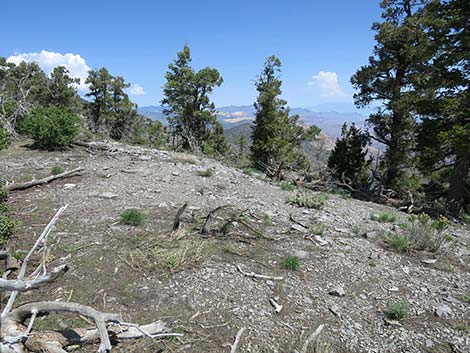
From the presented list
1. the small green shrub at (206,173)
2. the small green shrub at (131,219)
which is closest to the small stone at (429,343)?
the small green shrub at (131,219)

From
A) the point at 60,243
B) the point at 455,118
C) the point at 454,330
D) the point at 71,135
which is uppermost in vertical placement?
the point at 455,118

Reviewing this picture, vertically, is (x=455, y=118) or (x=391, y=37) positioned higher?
(x=391, y=37)

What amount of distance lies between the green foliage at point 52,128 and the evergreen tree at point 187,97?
12392 millimetres

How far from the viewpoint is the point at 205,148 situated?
2248 centimetres

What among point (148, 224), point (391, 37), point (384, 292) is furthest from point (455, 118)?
point (148, 224)

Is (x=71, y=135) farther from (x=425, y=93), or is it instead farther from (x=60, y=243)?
(x=425, y=93)

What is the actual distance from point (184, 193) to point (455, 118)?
995cm

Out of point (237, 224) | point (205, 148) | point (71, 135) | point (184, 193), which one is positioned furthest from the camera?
point (205, 148)

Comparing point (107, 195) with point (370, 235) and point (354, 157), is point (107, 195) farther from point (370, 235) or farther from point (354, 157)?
point (354, 157)

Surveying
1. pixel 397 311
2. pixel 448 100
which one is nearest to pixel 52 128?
pixel 397 311

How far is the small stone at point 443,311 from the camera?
3.98 m

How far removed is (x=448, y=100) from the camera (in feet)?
34.0

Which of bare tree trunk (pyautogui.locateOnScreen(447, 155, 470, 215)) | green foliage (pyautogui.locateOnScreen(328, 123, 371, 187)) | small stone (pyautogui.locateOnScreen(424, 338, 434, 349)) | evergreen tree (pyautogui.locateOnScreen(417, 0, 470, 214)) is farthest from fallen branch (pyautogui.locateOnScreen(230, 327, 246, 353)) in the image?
green foliage (pyautogui.locateOnScreen(328, 123, 371, 187))

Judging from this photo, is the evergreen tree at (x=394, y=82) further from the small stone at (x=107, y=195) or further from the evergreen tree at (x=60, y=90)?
the evergreen tree at (x=60, y=90)
